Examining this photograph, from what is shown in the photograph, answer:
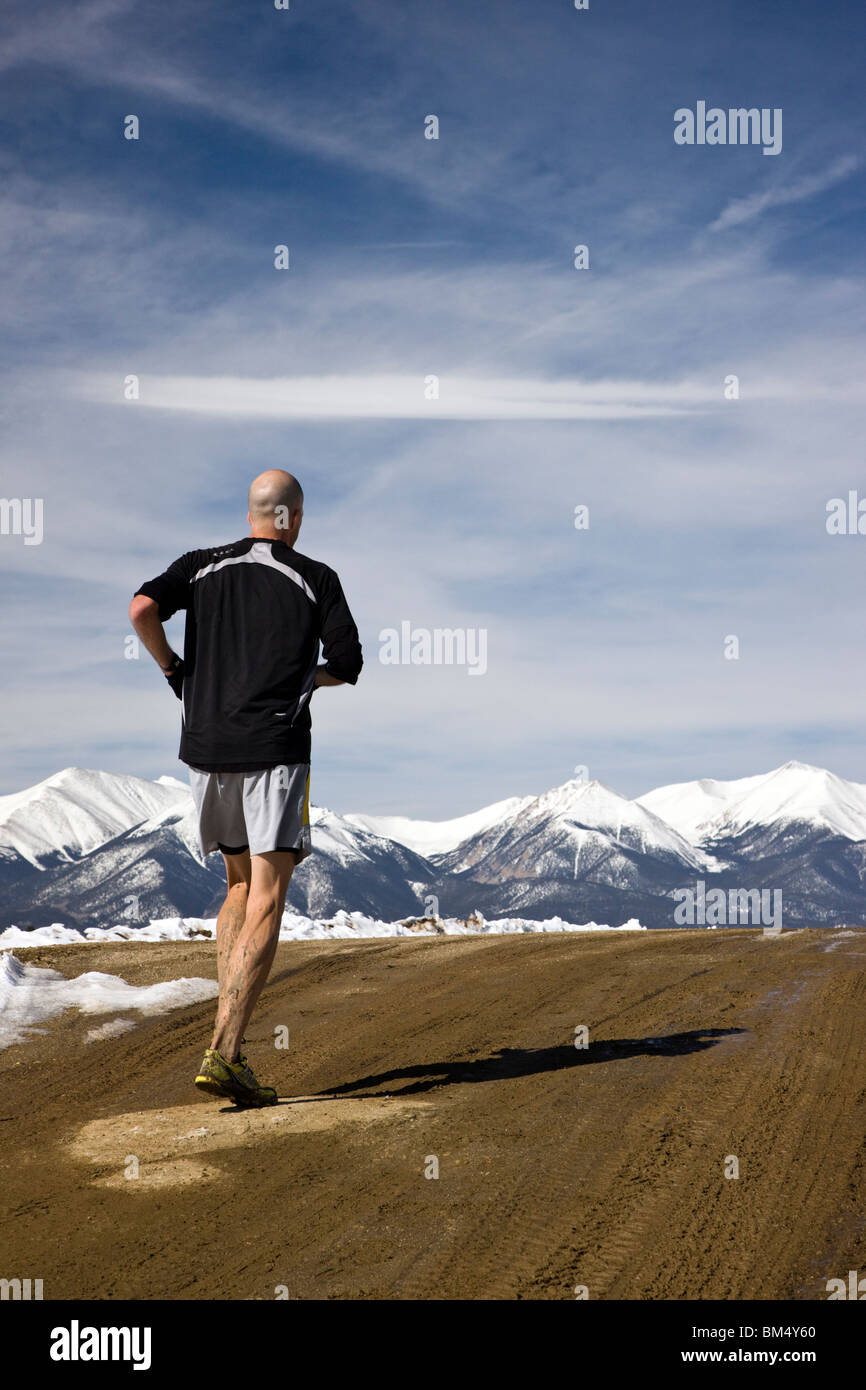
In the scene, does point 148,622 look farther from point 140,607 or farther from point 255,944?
point 255,944

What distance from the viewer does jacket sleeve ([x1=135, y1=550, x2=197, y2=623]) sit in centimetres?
472

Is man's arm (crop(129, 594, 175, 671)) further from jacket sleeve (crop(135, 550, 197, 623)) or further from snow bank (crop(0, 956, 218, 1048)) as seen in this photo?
snow bank (crop(0, 956, 218, 1048))

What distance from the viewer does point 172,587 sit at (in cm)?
479

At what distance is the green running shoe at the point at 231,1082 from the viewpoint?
14.7ft

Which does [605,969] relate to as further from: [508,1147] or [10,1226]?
[10,1226]

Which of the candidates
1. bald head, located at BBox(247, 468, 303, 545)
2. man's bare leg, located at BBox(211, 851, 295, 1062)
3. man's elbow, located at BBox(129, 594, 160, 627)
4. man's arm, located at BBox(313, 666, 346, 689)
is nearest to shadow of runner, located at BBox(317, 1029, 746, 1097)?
man's bare leg, located at BBox(211, 851, 295, 1062)

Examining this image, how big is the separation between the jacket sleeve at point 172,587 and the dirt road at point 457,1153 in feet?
7.20

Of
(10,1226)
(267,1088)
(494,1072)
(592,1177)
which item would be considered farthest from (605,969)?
(10,1226)

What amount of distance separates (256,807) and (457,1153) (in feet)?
5.34

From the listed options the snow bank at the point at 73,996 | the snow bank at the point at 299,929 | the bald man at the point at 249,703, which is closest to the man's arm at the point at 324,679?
the bald man at the point at 249,703

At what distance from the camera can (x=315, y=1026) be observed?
6562mm

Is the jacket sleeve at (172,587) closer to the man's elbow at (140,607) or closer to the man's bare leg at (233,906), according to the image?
the man's elbow at (140,607)

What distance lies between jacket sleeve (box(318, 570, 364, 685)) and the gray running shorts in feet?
1.48
